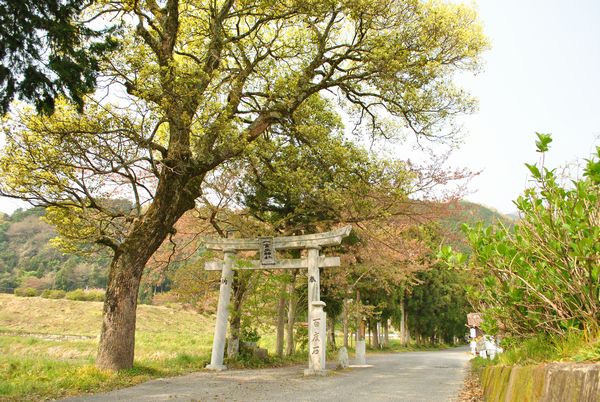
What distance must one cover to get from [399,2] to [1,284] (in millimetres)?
56211

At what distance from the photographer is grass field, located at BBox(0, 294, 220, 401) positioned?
7.00 meters

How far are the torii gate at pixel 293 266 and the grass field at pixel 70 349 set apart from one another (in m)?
1.31

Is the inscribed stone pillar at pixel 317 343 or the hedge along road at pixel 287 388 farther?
the inscribed stone pillar at pixel 317 343

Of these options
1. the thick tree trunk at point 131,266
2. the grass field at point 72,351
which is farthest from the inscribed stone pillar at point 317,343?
the thick tree trunk at point 131,266

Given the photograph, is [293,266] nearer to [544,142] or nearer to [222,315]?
[222,315]

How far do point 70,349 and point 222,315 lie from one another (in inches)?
357

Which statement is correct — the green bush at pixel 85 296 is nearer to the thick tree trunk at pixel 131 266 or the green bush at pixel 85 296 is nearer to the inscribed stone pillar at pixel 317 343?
the thick tree trunk at pixel 131 266

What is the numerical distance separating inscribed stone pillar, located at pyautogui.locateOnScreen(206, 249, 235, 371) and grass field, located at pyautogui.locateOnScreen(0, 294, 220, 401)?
64cm

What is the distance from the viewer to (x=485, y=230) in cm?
324

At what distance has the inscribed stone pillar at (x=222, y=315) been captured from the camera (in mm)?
11477

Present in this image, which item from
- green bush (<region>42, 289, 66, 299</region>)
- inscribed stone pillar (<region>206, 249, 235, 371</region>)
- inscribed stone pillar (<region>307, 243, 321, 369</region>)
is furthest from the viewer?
green bush (<region>42, 289, 66, 299</region>)

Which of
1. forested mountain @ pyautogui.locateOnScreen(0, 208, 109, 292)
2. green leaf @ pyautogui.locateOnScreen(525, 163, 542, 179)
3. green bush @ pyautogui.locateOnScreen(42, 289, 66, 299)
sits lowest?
green leaf @ pyautogui.locateOnScreen(525, 163, 542, 179)

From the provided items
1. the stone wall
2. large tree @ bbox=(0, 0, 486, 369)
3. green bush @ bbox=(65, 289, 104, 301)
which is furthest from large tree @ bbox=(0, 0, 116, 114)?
green bush @ bbox=(65, 289, 104, 301)

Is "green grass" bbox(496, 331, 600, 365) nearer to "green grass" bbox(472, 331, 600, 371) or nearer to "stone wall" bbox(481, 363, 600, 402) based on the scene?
"green grass" bbox(472, 331, 600, 371)
